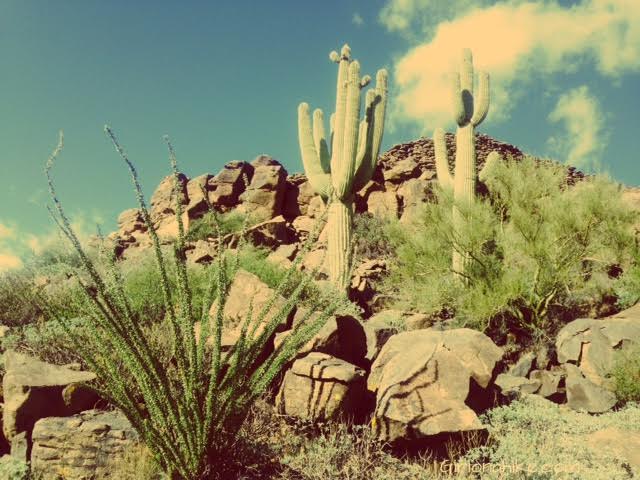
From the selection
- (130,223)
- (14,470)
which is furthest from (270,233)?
(14,470)

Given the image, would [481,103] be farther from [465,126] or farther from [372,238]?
[372,238]

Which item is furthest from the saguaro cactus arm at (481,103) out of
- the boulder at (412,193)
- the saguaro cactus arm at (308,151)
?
the boulder at (412,193)

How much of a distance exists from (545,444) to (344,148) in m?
8.20

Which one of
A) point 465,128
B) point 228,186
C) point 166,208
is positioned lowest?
point 465,128

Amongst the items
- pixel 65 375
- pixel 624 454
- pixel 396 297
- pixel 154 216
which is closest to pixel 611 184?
pixel 396 297

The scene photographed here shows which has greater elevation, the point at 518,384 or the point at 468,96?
the point at 468,96

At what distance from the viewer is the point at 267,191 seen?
70.3 ft

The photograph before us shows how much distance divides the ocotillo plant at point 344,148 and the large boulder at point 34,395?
625 cm

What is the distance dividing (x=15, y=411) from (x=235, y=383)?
2.09m

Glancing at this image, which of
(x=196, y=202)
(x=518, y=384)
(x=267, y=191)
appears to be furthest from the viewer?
(x=267, y=191)

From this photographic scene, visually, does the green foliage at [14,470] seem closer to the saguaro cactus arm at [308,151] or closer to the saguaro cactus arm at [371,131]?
the saguaro cactus arm at [371,131]

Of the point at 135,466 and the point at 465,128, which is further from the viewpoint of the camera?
the point at 465,128

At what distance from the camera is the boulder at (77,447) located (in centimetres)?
350

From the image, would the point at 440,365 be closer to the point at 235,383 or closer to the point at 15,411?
the point at 235,383
